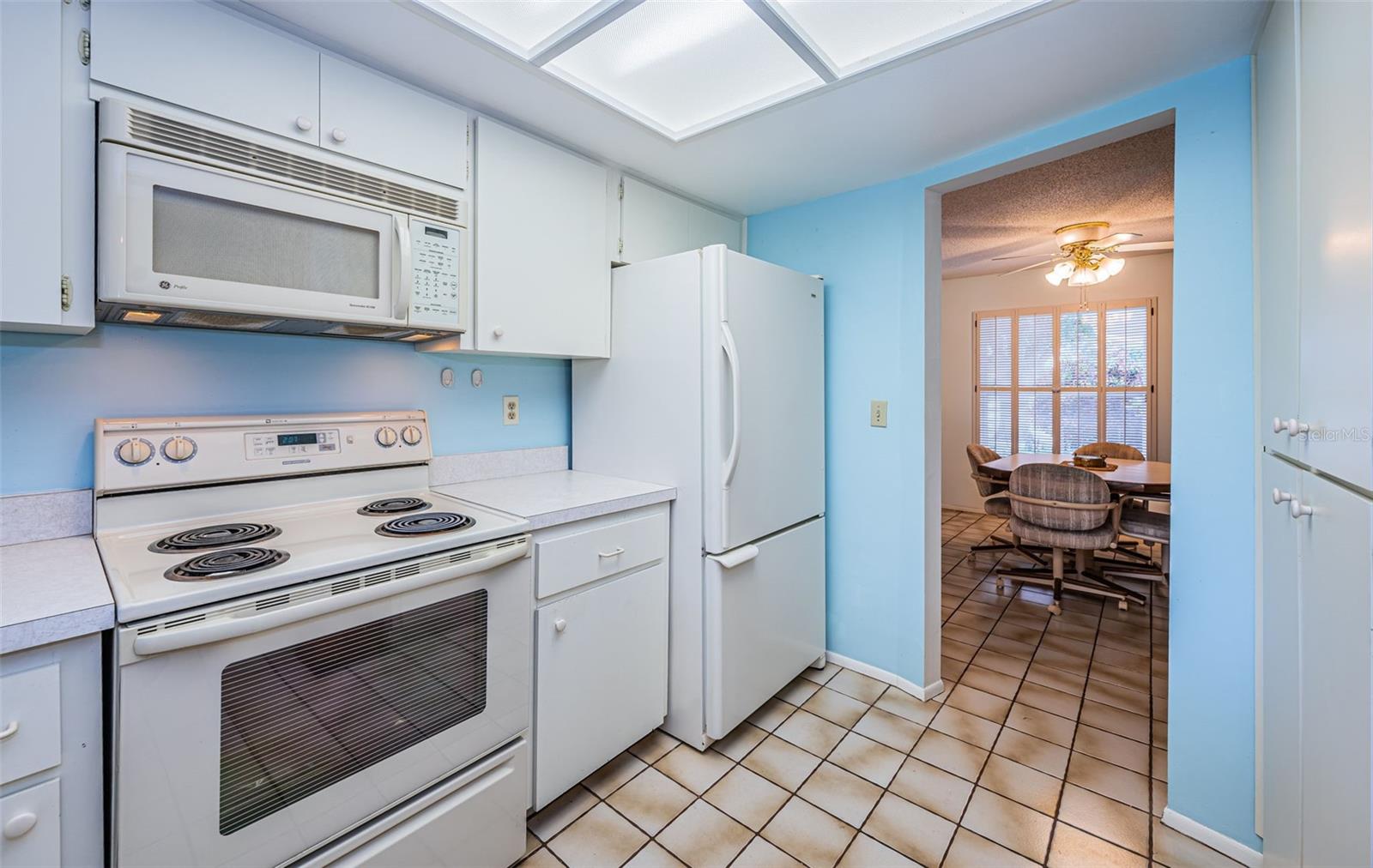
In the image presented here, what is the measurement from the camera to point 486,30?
4.71 feet

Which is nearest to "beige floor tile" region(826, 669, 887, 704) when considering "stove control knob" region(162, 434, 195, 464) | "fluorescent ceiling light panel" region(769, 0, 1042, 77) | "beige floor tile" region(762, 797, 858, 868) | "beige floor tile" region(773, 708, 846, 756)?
"beige floor tile" region(773, 708, 846, 756)

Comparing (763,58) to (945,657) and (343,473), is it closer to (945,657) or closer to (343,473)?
(343,473)

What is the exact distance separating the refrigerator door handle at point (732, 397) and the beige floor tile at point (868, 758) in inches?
40.4

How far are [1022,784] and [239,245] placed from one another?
8.84 feet

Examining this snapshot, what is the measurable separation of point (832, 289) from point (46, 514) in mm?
2631

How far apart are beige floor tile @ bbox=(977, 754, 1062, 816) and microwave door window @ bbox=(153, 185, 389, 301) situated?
239cm

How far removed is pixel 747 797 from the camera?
5.82 feet

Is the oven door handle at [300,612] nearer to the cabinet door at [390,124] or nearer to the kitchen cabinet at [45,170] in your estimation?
the kitchen cabinet at [45,170]

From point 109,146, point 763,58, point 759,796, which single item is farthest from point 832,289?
point 109,146

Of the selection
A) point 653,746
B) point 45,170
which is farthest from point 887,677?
point 45,170

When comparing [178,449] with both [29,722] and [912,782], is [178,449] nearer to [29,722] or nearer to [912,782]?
[29,722]

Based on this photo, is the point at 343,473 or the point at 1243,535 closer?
the point at 1243,535

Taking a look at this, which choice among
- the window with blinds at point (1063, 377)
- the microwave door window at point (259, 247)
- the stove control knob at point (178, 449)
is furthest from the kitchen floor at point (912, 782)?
the window with blinds at point (1063, 377)

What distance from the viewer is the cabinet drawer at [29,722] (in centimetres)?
84
